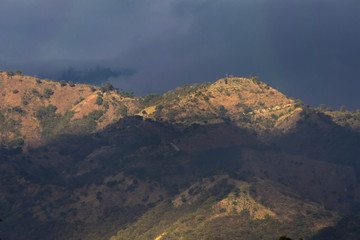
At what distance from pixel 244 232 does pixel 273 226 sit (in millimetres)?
13467

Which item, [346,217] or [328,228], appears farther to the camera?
[346,217]

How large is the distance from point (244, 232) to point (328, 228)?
34.3 meters

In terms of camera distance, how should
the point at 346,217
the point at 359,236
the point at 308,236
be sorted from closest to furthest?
the point at 359,236
the point at 308,236
the point at 346,217

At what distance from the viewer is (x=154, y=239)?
19938cm

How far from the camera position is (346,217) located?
196250 mm

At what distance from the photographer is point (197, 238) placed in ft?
600

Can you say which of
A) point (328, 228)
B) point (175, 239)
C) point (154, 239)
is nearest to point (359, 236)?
point (328, 228)

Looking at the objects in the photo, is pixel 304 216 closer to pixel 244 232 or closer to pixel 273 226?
pixel 273 226

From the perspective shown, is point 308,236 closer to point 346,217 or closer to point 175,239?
point 346,217

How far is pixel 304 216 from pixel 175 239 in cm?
5937

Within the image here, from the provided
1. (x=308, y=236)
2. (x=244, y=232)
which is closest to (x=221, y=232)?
(x=244, y=232)

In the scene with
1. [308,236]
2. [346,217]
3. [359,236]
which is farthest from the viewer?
[346,217]

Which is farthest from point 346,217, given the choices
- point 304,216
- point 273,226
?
point 273,226

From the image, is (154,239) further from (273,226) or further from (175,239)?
(273,226)
